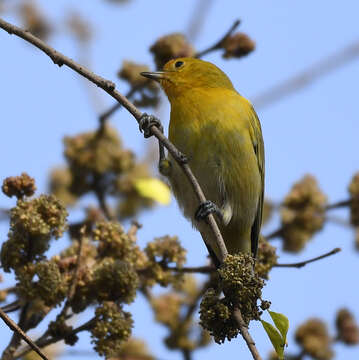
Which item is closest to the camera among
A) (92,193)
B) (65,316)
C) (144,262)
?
(65,316)

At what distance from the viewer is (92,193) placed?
213 inches

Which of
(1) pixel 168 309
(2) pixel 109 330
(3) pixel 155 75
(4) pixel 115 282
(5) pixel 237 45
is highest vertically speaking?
(3) pixel 155 75

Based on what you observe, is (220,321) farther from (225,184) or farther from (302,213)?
(302,213)

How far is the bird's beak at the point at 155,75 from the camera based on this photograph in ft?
16.1

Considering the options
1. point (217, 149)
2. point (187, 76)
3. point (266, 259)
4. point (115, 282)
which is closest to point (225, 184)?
point (217, 149)

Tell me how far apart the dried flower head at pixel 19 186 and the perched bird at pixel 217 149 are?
1133 millimetres

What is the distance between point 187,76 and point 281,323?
3025 millimetres

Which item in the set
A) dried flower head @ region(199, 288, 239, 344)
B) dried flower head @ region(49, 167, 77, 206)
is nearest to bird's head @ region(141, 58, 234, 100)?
dried flower head @ region(49, 167, 77, 206)

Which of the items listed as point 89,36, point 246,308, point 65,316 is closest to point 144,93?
point 89,36

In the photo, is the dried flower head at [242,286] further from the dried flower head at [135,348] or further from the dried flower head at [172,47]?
the dried flower head at [172,47]

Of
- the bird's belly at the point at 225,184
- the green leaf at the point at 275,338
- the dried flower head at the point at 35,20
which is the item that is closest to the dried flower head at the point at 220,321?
the green leaf at the point at 275,338

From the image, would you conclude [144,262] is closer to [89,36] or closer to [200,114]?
Answer: [200,114]

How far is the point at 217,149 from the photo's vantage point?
4496mm

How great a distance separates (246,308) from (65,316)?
101 centimetres
